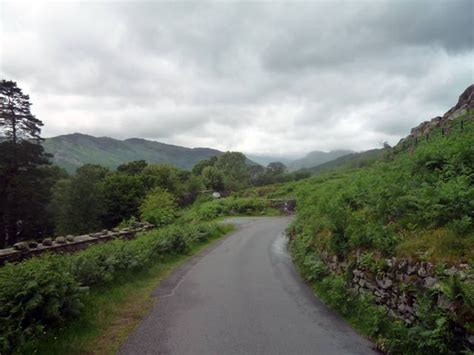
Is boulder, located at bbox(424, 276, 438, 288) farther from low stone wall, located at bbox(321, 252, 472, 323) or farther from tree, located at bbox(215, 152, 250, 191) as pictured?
tree, located at bbox(215, 152, 250, 191)

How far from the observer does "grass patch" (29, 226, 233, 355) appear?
5.74 meters

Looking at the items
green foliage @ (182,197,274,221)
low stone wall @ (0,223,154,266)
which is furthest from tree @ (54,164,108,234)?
low stone wall @ (0,223,154,266)

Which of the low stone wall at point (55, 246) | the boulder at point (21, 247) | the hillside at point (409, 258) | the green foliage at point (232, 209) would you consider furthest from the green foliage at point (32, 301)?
the green foliage at point (232, 209)

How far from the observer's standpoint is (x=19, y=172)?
34406 millimetres

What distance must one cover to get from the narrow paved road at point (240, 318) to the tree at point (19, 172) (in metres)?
28.5

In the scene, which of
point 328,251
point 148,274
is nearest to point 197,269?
point 148,274

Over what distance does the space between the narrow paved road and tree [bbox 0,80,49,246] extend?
28.5m

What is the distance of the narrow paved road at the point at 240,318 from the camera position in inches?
236

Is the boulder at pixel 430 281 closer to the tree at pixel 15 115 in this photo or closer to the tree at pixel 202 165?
the tree at pixel 15 115

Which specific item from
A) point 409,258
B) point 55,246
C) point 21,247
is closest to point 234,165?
point 55,246

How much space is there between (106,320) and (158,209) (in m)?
21.0

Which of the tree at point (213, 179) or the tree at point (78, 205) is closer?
the tree at point (78, 205)

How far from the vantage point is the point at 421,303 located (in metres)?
5.39

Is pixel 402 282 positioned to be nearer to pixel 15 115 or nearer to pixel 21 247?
pixel 21 247
